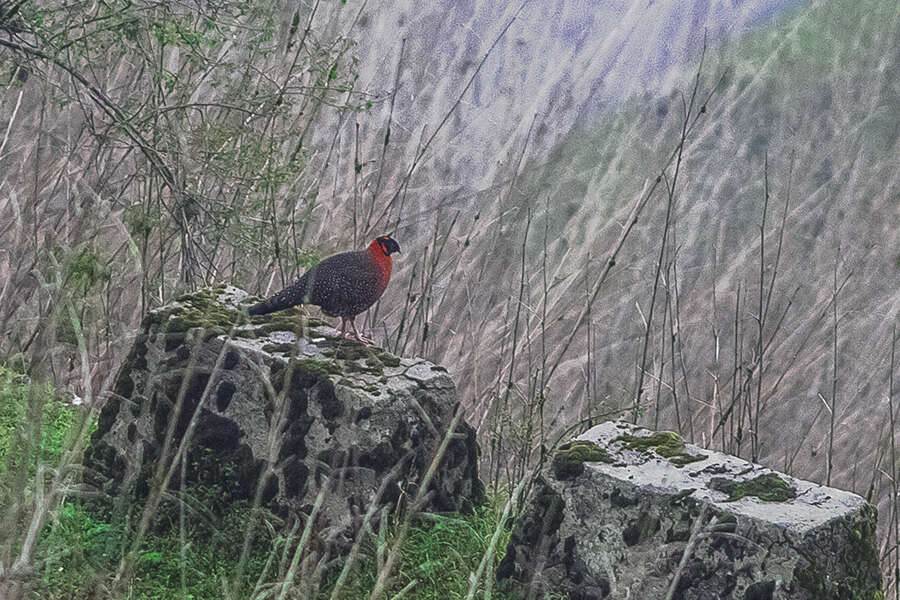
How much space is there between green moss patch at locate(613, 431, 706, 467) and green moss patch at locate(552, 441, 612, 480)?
128mm

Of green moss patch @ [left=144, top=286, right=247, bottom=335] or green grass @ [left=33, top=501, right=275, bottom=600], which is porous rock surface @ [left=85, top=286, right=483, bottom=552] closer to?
green moss patch @ [left=144, top=286, right=247, bottom=335]

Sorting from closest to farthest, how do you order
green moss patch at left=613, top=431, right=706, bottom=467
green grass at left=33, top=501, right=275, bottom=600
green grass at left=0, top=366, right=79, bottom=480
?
green grass at left=33, top=501, right=275, bottom=600
green moss patch at left=613, top=431, right=706, bottom=467
green grass at left=0, top=366, right=79, bottom=480

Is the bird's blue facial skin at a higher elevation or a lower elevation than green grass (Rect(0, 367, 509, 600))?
higher

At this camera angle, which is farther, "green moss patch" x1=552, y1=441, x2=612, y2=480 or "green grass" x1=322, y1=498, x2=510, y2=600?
A: "green grass" x1=322, y1=498, x2=510, y2=600

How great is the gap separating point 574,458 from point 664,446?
31cm

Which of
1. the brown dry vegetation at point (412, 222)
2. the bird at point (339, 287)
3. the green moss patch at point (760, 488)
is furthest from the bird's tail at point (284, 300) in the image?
the green moss patch at point (760, 488)

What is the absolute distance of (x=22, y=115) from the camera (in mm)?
5211

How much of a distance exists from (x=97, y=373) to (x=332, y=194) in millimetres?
1280

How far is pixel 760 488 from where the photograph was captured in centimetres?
285

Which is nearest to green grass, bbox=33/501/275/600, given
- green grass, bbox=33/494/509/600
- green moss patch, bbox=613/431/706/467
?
green grass, bbox=33/494/509/600

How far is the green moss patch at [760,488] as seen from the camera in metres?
2.80

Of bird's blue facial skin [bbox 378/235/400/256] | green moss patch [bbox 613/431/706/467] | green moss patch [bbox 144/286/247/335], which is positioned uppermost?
bird's blue facial skin [bbox 378/235/400/256]

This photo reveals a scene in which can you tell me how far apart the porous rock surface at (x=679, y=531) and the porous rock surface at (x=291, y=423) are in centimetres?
39

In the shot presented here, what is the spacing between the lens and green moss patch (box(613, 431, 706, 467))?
3.01 m
